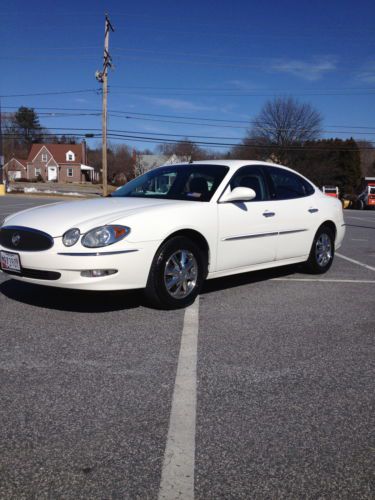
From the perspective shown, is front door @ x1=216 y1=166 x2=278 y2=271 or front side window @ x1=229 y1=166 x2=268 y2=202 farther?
front side window @ x1=229 y1=166 x2=268 y2=202

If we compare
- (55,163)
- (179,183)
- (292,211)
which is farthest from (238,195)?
(55,163)

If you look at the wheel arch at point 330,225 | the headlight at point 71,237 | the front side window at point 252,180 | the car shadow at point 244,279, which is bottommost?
the car shadow at point 244,279

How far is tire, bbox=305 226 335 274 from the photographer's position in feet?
21.3

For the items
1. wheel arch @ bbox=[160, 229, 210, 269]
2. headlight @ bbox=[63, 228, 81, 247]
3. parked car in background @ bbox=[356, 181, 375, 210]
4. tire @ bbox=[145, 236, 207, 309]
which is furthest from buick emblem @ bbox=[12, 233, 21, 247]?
parked car in background @ bbox=[356, 181, 375, 210]

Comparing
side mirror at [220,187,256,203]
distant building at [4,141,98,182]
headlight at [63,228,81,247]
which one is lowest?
headlight at [63,228,81,247]

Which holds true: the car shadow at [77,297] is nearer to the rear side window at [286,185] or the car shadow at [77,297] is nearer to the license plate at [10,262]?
the license plate at [10,262]

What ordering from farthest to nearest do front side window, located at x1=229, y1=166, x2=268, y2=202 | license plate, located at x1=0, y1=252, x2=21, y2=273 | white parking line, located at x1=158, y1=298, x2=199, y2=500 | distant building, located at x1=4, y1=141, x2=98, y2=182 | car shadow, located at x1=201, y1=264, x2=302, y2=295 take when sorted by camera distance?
1. distant building, located at x1=4, y1=141, x2=98, y2=182
2. car shadow, located at x1=201, y1=264, x2=302, y2=295
3. front side window, located at x1=229, y1=166, x2=268, y2=202
4. license plate, located at x1=0, y1=252, x2=21, y2=273
5. white parking line, located at x1=158, y1=298, x2=199, y2=500

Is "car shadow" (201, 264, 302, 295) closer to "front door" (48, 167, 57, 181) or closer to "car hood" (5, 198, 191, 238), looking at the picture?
"car hood" (5, 198, 191, 238)

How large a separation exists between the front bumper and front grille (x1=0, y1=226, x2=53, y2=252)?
0.07 meters

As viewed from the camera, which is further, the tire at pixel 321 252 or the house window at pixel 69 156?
the house window at pixel 69 156

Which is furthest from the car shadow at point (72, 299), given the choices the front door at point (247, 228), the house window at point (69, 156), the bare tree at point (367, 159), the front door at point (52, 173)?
the bare tree at point (367, 159)

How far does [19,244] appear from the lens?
4.46 meters

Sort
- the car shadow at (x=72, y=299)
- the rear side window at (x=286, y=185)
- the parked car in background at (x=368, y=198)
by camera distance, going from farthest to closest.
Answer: the parked car in background at (x=368, y=198) < the rear side window at (x=286, y=185) < the car shadow at (x=72, y=299)

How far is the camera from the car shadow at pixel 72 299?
4.65 metres
